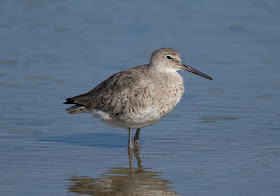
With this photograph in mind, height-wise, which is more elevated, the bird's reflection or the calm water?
the calm water

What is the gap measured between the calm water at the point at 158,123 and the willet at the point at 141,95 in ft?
1.72

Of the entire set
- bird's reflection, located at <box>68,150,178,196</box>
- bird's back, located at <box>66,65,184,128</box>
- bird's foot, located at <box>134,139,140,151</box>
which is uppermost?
bird's back, located at <box>66,65,184,128</box>

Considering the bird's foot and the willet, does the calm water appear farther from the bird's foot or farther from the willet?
the willet

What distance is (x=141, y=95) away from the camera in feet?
31.5

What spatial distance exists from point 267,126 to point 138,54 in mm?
5188

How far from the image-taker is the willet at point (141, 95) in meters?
9.59

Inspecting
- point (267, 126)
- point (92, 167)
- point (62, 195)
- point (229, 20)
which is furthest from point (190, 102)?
point (229, 20)

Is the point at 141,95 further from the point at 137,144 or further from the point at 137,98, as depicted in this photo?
the point at 137,144

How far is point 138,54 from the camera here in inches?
599

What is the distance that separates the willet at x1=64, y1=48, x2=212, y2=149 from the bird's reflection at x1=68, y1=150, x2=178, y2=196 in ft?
3.19

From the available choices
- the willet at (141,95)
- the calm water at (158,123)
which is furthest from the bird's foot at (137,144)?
the calm water at (158,123)

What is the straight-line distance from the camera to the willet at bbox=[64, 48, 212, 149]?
9.59 meters

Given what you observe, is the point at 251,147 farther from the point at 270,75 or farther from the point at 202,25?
the point at 202,25

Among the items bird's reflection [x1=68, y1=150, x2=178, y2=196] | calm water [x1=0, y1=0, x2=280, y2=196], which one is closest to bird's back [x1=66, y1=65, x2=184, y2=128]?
calm water [x1=0, y1=0, x2=280, y2=196]
